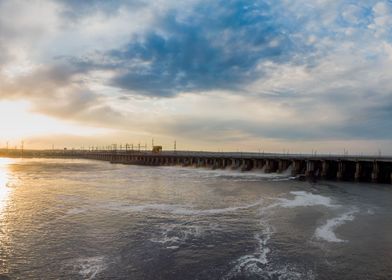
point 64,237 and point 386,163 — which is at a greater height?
point 386,163

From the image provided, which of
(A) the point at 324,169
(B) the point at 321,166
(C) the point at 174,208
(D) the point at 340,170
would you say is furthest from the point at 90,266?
(B) the point at 321,166

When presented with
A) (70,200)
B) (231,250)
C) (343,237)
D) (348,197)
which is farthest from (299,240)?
(70,200)

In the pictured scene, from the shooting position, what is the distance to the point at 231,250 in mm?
16594

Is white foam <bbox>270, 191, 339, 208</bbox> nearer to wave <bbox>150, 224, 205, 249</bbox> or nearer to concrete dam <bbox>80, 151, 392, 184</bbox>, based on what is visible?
wave <bbox>150, 224, 205, 249</bbox>

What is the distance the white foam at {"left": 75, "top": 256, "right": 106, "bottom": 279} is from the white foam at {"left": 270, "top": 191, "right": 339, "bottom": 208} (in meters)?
19.3

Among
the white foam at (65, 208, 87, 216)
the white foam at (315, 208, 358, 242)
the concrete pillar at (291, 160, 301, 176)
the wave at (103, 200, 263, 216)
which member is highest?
the concrete pillar at (291, 160, 301, 176)

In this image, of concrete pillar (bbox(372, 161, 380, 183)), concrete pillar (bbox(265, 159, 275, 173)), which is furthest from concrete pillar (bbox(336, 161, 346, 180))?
concrete pillar (bbox(265, 159, 275, 173))

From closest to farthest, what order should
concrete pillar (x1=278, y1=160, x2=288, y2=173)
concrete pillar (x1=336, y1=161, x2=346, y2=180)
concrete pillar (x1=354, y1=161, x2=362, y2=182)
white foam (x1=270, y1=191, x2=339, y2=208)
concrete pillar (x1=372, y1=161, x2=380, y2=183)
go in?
white foam (x1=270, y1=191, x2=339, y2=208) → concrete pillar (x1=372, y1=161, x2=380, y2=183) → concrete pillar (x1=354, y1=161, x2=362, y2=182) → concrete pillar (x1=336, y1=161, x2=346, y2=180) → concrete pillar (x1=278, y1=160, x2=288, y2=173)

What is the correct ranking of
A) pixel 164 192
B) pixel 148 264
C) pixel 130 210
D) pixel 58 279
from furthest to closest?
1. pixel 164 192
2. pixel 130 210
3. pixel 148 264
4. pixel 58 279

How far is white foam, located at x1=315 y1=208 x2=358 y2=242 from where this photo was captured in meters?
19.3

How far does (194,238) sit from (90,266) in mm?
6279

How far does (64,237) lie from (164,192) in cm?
2056

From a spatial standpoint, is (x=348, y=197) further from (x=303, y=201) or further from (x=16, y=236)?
(x=16, y=236)

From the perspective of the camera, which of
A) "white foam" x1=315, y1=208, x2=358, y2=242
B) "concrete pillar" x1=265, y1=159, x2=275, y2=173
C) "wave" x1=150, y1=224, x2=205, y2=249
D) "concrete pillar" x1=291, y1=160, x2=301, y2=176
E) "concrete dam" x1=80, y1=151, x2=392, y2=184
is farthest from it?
"concrete pillar" x1=265, y1=159, x2=275, y2=173
